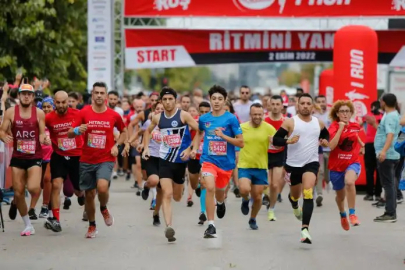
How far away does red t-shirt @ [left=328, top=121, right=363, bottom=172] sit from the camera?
14.0 meters

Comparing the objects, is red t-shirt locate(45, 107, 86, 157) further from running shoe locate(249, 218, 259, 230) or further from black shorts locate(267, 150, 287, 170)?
black shorts locate(267, 150, 287, 170)

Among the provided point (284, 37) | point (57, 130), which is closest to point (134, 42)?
point (284, 37)

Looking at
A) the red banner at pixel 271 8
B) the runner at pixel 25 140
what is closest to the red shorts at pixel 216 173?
the runner at pixel 25 140

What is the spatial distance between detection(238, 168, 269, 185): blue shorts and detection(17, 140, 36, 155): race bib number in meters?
2.81

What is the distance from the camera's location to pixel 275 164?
16.6 metres

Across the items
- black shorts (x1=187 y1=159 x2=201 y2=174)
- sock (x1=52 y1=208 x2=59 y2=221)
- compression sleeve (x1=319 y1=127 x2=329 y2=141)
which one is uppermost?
compression sleeve (x1=319 y1=127 x2=329 y2=141)

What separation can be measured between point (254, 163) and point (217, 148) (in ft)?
3.55

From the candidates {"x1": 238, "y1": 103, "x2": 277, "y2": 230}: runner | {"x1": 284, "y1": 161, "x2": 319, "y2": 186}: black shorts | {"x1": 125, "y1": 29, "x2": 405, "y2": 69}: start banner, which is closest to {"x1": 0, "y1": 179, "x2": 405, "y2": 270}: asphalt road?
{"x1": 238, "y1": 103, "x2": 277, "y2": 230}: runner

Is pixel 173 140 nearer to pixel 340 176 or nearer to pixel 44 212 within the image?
pixel 340 176

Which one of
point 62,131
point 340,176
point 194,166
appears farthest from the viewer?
point 194,166

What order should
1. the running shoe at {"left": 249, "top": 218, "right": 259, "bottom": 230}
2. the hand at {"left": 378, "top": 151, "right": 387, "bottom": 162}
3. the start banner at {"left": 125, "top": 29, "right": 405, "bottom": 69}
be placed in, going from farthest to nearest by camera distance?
the start banner at {"left": 125, "top": 29, "right": 405, "bottom": 69} < the hand at {"left": 378, "top": 151, "right": 387, "bottom": 162} < the running shoe at {"left": 249, "top": 218, "right": 259, "bottom": 230}

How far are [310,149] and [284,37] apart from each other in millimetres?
13839

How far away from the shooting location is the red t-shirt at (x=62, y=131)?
14.3 metres

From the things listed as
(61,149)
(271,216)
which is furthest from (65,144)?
(271,216)
